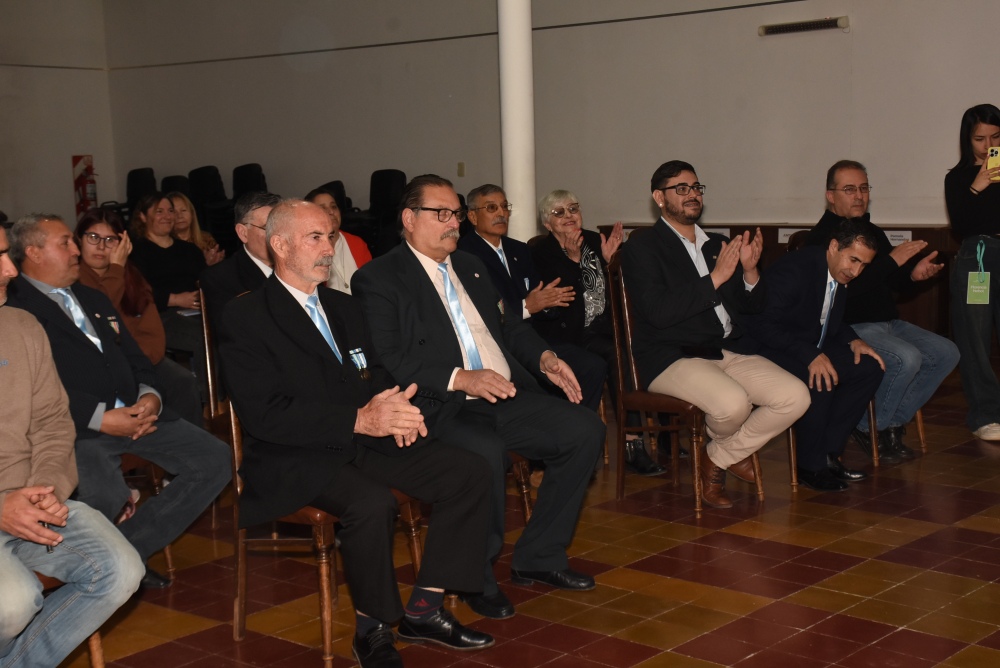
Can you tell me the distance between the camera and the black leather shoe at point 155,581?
13.0ft

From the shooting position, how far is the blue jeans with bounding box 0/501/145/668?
272cm

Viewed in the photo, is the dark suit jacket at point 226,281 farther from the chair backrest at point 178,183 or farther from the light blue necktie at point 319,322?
the chair backrest at point 178,183

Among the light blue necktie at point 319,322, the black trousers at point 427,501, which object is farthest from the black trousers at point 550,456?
the light blue necktie at point 319,322

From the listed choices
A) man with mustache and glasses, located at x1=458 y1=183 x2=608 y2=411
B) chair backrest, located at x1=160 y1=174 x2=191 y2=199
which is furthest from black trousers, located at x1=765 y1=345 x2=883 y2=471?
chair backrest, located at x1=160 y1=174 x2=191 y2=199

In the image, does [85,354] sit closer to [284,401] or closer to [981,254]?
[284,401]

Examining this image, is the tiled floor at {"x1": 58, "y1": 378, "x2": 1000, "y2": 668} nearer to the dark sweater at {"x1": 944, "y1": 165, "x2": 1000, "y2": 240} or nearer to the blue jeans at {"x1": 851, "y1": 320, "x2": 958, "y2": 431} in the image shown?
the blue jeans at {"x1": 851, "y1": 320, "x2": 958, "y2": 431}

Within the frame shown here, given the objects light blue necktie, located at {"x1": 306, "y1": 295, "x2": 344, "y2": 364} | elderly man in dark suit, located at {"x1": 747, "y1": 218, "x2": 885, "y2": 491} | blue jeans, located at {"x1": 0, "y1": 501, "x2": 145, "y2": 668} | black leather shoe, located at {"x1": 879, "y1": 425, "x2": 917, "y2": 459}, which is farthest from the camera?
black leather shoe, located at {"x1": 879, "y1": 425, "x2": 917, "y2": 459}

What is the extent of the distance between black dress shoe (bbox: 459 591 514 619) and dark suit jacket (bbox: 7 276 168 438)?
1.29m

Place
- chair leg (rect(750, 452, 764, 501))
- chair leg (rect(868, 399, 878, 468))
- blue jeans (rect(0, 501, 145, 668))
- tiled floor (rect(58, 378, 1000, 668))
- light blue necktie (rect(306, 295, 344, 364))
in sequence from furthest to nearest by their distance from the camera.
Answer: chair leg (rect(868, 399, 878, 468)) < chair leg (rect(750, 452, 764, 501)) < light blue necktie (rect(306, 295, 344, 364)) < tiled floor (rect(58, 378, 1000, 668)) < blue jeans (rect(0, 501, 145, 668))

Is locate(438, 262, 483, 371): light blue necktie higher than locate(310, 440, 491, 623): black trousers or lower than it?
higher

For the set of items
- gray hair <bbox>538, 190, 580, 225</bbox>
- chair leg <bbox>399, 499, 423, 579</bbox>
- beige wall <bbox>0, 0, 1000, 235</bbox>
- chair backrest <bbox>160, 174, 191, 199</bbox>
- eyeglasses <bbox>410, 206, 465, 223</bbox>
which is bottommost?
chair leg <bbox>399, 499, 423, 579</bbox>

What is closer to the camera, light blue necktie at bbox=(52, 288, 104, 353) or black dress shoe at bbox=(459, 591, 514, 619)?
black dress shoe at bbox=(459, 591, 514, 619)

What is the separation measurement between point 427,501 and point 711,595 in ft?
3.39

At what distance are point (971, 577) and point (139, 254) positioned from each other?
4.49m
